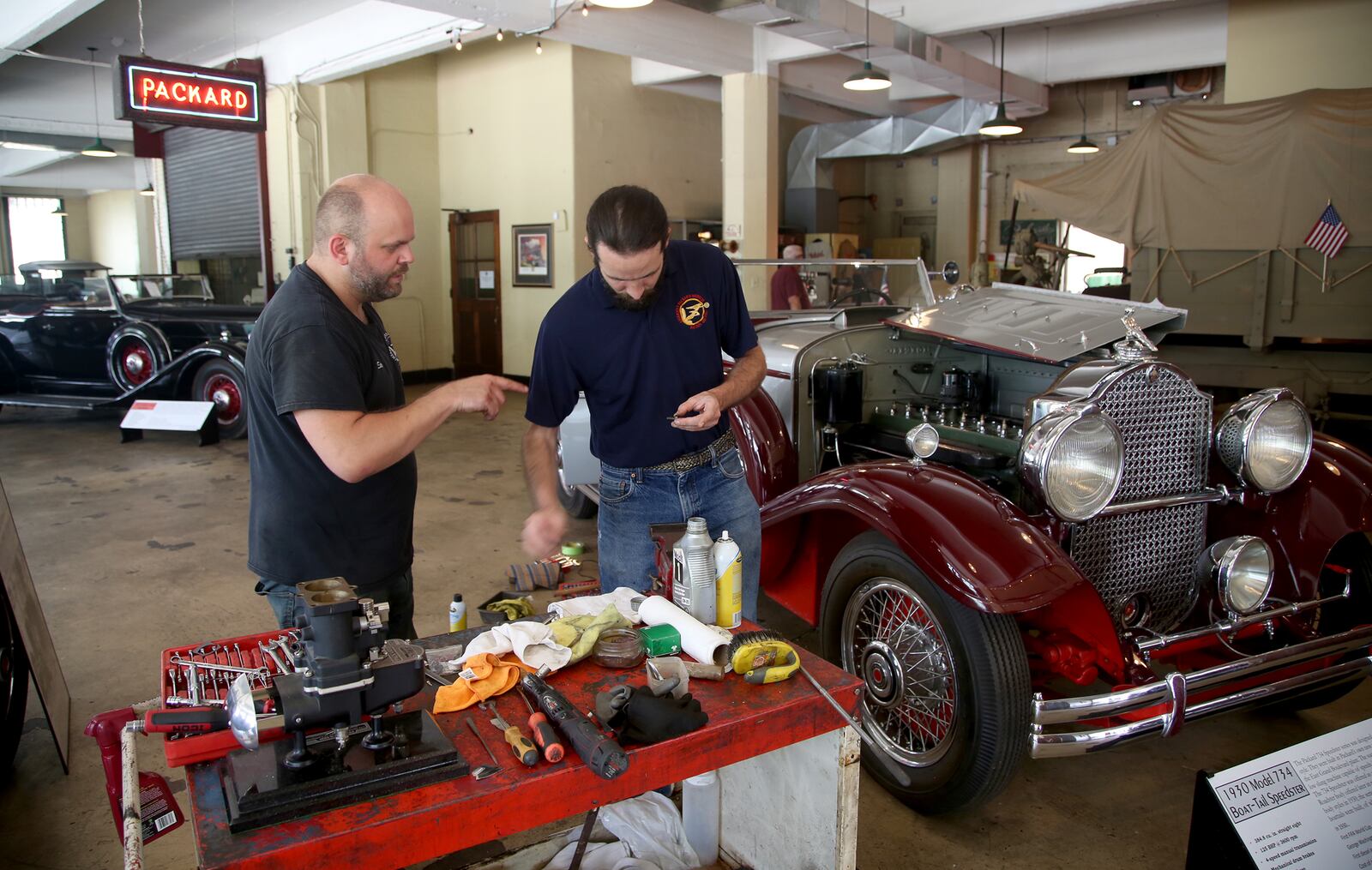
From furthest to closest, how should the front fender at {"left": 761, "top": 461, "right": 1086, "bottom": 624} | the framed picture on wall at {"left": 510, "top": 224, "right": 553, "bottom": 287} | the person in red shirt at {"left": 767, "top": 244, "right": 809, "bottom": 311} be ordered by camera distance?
the framed picture on wall at {"left": 510, "top": 224, "right": 553, "bottom": 287}
the person in red shirt at {"left": 767, "top": 244, "right": 809, "bottom": 311}
the front fender at {"left": 761, "top": 461, "right": 1086, "bottom": 624}

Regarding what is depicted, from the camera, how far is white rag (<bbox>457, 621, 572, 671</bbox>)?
1.73m

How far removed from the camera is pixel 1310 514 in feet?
9.19

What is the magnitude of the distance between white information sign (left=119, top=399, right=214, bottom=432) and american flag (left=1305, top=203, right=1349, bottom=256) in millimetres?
8656

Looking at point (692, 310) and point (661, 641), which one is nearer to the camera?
point (661, 641)

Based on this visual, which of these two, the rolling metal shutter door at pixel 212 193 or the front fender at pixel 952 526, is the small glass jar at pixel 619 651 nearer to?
the front fender at pixel 952 526

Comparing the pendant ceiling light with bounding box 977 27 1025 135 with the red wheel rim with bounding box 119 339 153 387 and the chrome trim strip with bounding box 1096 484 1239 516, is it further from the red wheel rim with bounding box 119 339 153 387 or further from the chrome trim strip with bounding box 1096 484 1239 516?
the red wheel rim with bounding box 119 339 153 387

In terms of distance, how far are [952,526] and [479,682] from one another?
129 cm

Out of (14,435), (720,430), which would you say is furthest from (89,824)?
(14,435)

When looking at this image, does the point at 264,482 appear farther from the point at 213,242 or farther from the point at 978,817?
the point at 213,242

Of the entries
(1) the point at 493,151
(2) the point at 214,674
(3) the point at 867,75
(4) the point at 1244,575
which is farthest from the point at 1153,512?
(1) the point at 493,151

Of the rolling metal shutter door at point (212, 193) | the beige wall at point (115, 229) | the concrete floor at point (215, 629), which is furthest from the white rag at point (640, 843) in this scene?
the beige wall at point (115, 229)

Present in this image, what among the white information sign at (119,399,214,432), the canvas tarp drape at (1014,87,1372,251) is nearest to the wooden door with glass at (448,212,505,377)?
the white information sign at (119,399,214,432)

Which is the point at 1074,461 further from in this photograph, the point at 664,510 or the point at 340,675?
the point at 340,675

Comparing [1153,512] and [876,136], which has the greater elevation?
[876,136]
